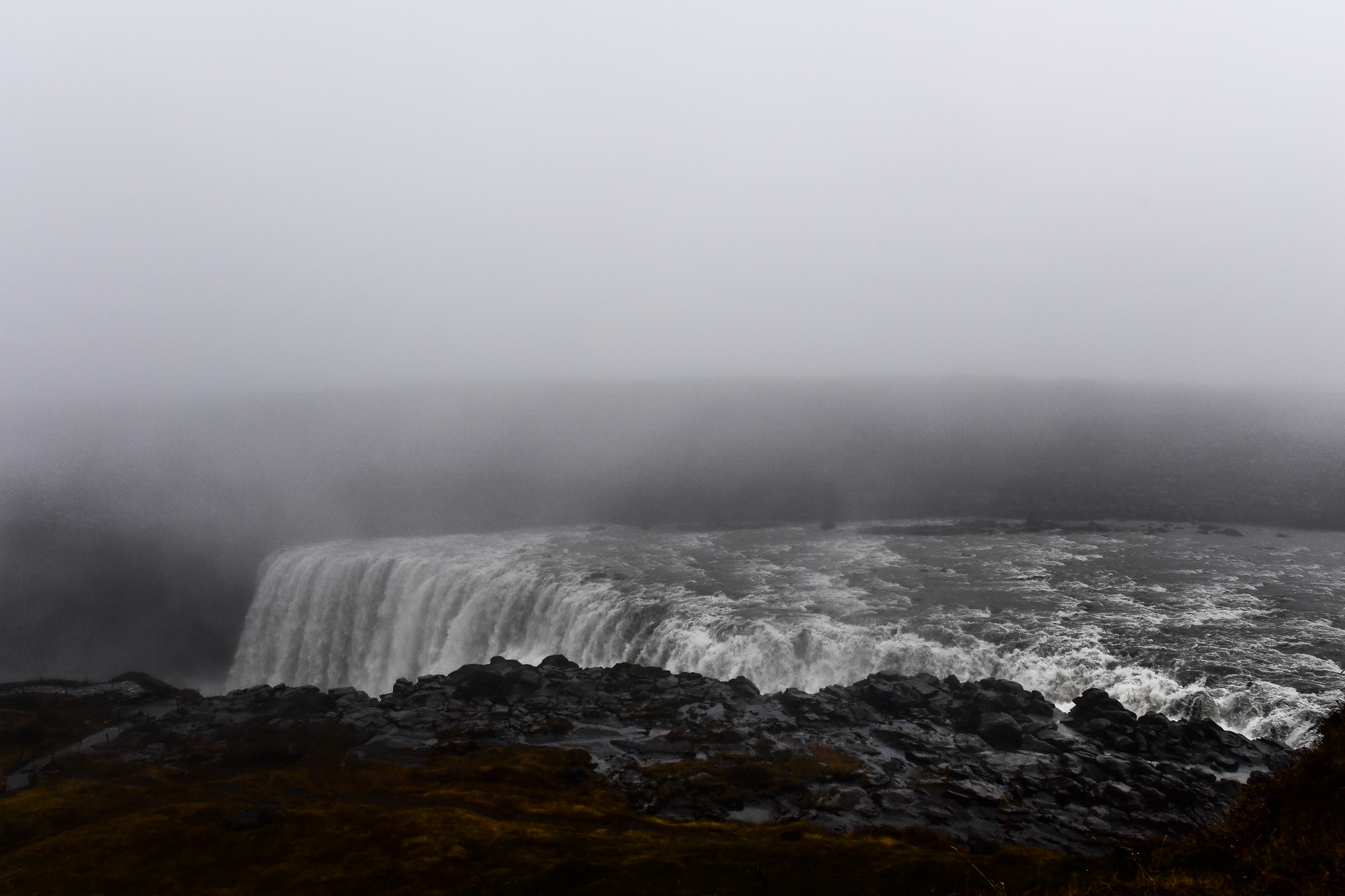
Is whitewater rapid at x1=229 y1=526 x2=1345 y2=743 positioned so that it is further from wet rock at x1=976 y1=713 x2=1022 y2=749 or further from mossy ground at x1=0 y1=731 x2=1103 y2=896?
mossy ground at x1=0 y1=731 x2=1103 y2=896

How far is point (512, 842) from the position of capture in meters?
22.9

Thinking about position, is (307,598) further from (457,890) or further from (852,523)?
(852,523)

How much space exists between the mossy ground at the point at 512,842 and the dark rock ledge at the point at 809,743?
817 millimetres

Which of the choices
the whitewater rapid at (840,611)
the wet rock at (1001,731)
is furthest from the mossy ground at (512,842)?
the whitewater rapid at (840,611)

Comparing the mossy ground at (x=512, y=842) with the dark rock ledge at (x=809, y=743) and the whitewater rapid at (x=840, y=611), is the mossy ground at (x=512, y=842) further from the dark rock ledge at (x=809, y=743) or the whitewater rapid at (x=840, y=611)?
the whitewater rapid at (x=840, y=611)

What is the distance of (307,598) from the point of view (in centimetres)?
5625

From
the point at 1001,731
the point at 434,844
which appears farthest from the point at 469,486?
the point at 1001,731

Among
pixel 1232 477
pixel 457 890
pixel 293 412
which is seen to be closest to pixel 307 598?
pixel 457 890

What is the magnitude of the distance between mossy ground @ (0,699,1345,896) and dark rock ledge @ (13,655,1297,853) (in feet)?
2.68

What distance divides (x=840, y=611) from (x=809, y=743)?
42.1 ft

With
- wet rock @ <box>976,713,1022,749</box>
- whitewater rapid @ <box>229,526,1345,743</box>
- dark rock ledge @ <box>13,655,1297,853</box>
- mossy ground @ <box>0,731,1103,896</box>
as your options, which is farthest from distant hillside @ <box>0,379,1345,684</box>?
wet rock @ <box>976,713,1022,749</box>

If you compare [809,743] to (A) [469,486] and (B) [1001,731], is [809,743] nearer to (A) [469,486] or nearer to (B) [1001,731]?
(B) [1001,731]

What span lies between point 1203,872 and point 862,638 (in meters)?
23.7

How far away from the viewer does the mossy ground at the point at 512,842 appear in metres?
14.1
